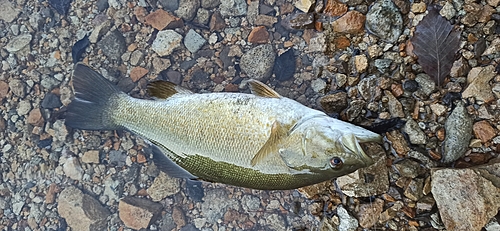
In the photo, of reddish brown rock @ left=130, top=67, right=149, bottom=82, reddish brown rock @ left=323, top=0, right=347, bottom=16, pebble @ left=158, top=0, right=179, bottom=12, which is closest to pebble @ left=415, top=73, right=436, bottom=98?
reddish brown rock @ left=323, top=0, right=347, bottom=16

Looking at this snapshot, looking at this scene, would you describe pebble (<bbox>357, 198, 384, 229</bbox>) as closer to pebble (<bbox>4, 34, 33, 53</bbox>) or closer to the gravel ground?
the gravel ground

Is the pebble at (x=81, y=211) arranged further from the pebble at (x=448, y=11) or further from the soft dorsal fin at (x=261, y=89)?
the pebble at (x=448, y=11)

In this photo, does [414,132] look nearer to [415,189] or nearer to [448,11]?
[415,189]

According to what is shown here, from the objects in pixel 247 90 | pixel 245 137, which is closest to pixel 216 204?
pixel 247 90

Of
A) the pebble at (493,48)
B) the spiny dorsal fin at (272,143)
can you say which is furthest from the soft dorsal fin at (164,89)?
the pebble at (493,48)

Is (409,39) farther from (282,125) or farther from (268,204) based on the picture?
(268,204)

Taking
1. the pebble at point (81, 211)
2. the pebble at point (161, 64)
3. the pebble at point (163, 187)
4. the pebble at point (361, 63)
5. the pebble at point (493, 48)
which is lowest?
the pebble at point (81, 211)
